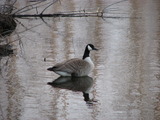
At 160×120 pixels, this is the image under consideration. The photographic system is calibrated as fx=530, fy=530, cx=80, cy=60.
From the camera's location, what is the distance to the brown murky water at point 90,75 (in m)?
7.28

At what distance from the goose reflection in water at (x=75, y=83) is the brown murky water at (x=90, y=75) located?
0.05ft

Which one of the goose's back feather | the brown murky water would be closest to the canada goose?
the goose's back feather

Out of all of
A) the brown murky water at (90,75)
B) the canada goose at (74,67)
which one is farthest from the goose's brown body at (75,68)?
the brown murky water at (90,75)

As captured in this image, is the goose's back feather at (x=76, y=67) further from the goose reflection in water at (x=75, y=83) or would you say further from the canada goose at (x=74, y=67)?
the goose reflection in water at (x=75, y=83)

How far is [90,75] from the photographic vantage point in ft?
31.3

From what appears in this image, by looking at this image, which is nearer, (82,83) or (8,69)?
(82,83)

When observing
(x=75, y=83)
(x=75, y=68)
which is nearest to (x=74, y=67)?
(x=75, y=68)

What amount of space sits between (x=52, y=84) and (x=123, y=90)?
48.0 inches

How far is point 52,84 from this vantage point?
28.8 feet

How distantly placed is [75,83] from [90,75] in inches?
23.9

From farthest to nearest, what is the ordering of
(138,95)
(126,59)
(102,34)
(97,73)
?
(102,34), (126,59), (97,73), (138,95)

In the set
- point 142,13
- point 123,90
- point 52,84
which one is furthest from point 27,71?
point 142,13

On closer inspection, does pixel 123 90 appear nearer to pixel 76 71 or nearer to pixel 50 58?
pixel 76 71

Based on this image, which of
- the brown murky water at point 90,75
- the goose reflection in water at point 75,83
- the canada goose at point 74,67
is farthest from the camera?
the canada goose at point 74,67
